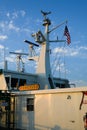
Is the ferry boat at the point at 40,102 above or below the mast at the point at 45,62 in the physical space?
below

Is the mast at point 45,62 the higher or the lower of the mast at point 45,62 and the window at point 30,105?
the higher

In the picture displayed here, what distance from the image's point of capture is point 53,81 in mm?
27828

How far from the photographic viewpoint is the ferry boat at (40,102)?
19.2 meters

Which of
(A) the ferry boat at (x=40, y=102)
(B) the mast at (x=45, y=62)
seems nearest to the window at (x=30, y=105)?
(A) the ferry boat at (x=40, y=102)

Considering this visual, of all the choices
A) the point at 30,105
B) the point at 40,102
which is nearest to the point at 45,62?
the point at 30,105

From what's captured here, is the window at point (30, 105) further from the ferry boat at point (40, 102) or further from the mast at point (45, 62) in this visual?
the mast at point (45, 62)

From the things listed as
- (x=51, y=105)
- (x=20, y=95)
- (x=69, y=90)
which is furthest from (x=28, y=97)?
(x=69, y=90)

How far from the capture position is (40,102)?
21188 mm

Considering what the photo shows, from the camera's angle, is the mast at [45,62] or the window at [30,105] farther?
the mast at [45,62]

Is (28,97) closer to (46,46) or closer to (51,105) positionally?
(51,105)

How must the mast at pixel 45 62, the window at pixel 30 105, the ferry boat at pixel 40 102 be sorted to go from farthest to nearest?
1. the mast at pixel 45 62
2. the window at pixel 30 105
3. the ferry boat at pixel 40 102

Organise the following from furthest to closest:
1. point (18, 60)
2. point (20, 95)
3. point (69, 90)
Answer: point (18, 60) < point (20, 95) < point (69, 90)

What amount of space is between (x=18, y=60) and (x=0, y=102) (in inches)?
291

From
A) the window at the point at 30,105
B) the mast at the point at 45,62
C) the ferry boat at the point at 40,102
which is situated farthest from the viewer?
the mast at the point at 45,62
